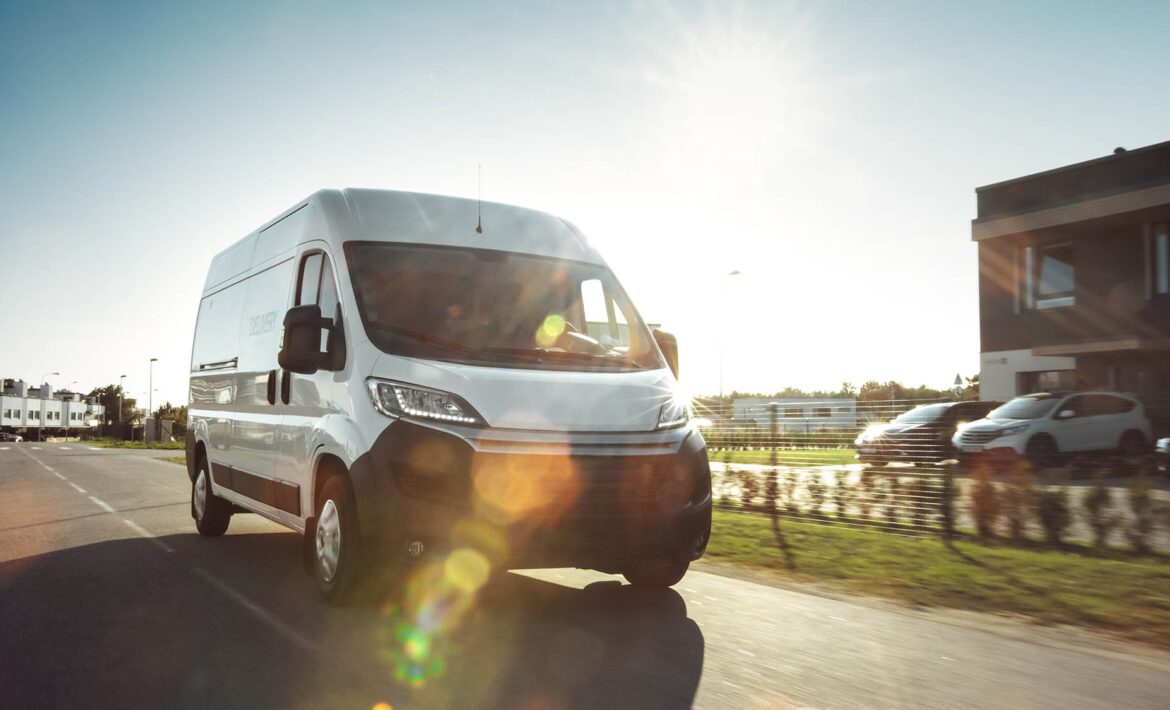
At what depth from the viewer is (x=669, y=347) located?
722 centimetres

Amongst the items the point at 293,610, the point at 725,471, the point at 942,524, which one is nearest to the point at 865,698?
the point at 293,610

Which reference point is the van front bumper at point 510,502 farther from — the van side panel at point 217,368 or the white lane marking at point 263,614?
the van side panel at point 217,368

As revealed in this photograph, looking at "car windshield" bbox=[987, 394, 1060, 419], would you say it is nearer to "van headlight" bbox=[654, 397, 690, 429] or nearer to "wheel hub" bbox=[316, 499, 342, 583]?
"van headlight" bbox=[654, 397, 690, 429]

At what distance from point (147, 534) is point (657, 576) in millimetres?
6123

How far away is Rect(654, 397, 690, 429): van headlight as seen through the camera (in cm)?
596

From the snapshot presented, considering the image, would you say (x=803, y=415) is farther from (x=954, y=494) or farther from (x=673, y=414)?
(x=673, y=414)

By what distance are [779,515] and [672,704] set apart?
28.7 feet

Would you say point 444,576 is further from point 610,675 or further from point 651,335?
point 651,335

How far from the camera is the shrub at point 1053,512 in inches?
367

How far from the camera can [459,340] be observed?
5996mm

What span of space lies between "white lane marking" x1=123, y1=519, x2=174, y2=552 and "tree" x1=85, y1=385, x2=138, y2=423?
15736 centimetres

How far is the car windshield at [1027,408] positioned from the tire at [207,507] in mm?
14419

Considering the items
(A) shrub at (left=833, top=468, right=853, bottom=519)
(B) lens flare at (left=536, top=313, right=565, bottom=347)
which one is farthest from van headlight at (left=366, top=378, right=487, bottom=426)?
(A) shrub at (left=833, top=468, right=853, bottom=519)

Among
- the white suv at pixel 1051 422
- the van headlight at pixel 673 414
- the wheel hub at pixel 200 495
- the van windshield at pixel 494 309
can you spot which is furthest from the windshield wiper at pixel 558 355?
the white suv at pixel 1051 422
